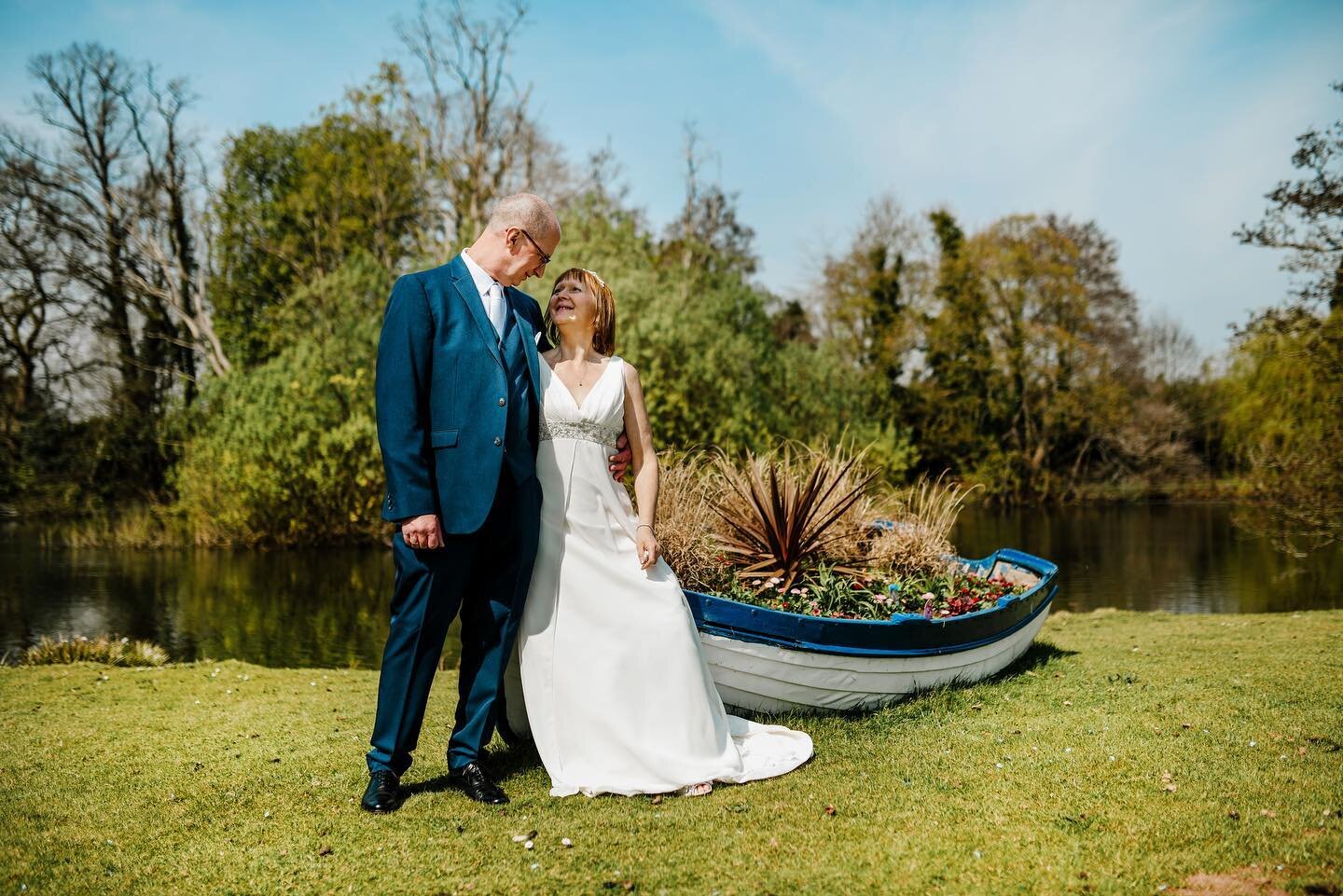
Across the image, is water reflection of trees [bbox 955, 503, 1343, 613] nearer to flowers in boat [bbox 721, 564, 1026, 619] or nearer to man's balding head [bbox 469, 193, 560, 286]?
flowers in boat [bbox 721, 564, 1026, 619]

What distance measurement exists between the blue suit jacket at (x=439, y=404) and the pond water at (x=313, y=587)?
579 cm

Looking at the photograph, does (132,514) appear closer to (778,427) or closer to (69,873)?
(778,427)

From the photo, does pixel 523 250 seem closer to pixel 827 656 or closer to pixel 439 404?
pixel 439 404

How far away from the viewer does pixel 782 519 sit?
5.35 metres

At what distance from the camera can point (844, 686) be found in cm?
471

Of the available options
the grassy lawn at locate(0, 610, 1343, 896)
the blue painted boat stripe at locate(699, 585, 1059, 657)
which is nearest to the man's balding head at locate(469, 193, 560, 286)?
the blue painted boat stripe at locate(699, 585, 1059, 657)

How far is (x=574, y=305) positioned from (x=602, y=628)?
1438 millimetres

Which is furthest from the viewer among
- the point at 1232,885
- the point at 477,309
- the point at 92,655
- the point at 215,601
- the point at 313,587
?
the point at 313,587

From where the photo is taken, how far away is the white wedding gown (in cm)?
363

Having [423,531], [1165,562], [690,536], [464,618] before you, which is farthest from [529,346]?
[1165,562]

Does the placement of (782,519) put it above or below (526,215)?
below

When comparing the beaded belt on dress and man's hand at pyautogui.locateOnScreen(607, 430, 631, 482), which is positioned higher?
the beaded belt on dress

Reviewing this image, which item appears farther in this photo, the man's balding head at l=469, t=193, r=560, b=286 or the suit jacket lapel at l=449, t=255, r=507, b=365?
the man's balding head at l=469, t=193, r=560, b=286

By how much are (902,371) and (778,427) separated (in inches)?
512
